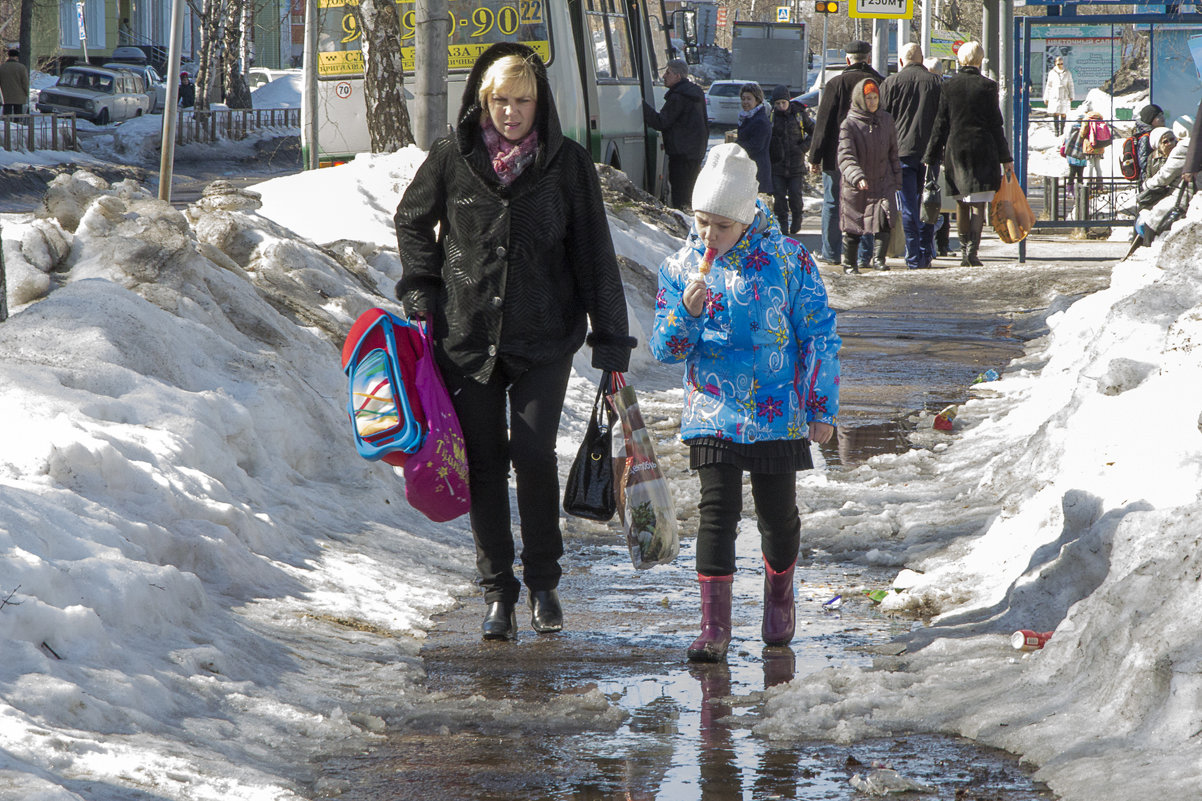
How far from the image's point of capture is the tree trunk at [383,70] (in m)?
13.3

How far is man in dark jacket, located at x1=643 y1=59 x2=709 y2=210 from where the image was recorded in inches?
678

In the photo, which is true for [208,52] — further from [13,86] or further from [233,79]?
[13,86]

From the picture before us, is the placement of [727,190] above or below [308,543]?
above

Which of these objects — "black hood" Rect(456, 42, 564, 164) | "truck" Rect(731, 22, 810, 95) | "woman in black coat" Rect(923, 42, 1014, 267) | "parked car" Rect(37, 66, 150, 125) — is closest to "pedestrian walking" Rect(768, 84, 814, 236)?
"woman in black coat" Rect(923, 42, 1014, 267)

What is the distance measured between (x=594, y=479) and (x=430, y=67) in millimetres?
7107

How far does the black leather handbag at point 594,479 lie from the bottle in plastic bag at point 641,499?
80 millimetres

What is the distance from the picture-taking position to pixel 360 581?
5.14 metres

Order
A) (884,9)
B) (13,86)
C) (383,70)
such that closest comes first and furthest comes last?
(383,70) < (884,9) < (13,86)

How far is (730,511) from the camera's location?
14.8 feet

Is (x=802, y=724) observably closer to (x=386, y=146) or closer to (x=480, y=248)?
(x=480, y=248)

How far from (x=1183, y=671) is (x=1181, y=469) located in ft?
4.54

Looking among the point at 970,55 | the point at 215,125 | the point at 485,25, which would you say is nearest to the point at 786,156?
the point at 970,55

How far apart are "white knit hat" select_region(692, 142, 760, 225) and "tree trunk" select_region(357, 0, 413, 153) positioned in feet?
31.0

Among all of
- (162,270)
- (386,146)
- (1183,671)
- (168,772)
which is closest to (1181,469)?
(1183,671)
